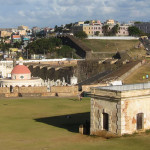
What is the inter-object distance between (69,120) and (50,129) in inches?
146

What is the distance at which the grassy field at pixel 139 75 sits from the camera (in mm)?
48812

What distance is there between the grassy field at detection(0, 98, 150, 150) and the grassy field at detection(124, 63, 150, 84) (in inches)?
442

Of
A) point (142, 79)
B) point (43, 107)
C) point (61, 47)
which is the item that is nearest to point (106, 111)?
point (43, 107)

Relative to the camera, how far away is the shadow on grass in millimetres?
26675

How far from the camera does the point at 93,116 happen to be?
23938mm

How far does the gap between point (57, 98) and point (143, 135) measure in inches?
802

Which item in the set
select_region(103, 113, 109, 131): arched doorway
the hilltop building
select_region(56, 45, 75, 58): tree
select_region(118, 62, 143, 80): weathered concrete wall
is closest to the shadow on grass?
Result: select_region(103, 113, 109, 131): arched doorway

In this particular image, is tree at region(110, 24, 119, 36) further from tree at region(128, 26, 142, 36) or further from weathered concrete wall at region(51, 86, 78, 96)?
weathered concrete wall at region(51, 86, 78, 96)

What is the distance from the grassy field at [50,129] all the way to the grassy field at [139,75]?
36.8ft

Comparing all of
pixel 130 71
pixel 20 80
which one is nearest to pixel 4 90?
pixel 20 80

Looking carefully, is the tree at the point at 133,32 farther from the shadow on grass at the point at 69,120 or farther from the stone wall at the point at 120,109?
the stone wall at the point at 120,109

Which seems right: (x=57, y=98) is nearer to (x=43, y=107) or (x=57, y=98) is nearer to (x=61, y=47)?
(x=43, y=107)

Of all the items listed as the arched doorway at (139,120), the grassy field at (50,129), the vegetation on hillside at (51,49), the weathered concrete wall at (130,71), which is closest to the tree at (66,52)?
the vegetation on hillside at (51,49)

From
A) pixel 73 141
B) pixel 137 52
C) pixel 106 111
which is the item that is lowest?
pixel 73 141
